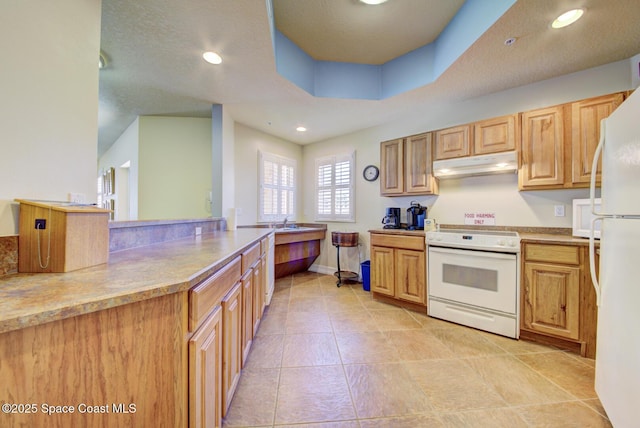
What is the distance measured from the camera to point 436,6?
6.06 ft

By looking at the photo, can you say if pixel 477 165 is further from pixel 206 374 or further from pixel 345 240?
pixel 206 374

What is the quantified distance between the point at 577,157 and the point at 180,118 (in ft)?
14.5

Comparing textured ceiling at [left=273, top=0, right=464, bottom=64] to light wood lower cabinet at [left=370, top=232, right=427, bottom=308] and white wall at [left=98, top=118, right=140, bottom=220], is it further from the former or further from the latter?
white wall at [left=98, top=118, right=140, bottom=220]

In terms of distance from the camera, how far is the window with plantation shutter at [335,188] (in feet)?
12.5

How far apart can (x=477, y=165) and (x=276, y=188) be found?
2.84 meters

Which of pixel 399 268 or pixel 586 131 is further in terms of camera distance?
pixel 399 268

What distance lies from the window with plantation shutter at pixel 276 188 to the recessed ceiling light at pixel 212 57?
1.72 metres

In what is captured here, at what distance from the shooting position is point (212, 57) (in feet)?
6.31

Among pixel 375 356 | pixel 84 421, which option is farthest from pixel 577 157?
pixel 84 421

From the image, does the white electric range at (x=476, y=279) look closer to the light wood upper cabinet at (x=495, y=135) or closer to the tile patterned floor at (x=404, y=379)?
the tile patterned floor at (x=404, y=379)

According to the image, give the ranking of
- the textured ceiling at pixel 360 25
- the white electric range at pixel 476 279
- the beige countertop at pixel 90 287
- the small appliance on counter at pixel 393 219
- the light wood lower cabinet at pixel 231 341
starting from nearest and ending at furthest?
the beige countertop at pixel 90 287, the light wood lower cabinet at pixel 231 341, the textured ceiling at pixel 360 25, the white electric range at pixel 476 279, the small appliance on counter at pixel 393 219

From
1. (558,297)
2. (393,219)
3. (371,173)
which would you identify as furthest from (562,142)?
(371,173)

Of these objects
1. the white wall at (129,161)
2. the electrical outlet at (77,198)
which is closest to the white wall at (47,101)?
the electrical outlet at (77,198)

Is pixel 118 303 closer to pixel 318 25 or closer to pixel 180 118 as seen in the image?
pixel 318 25
